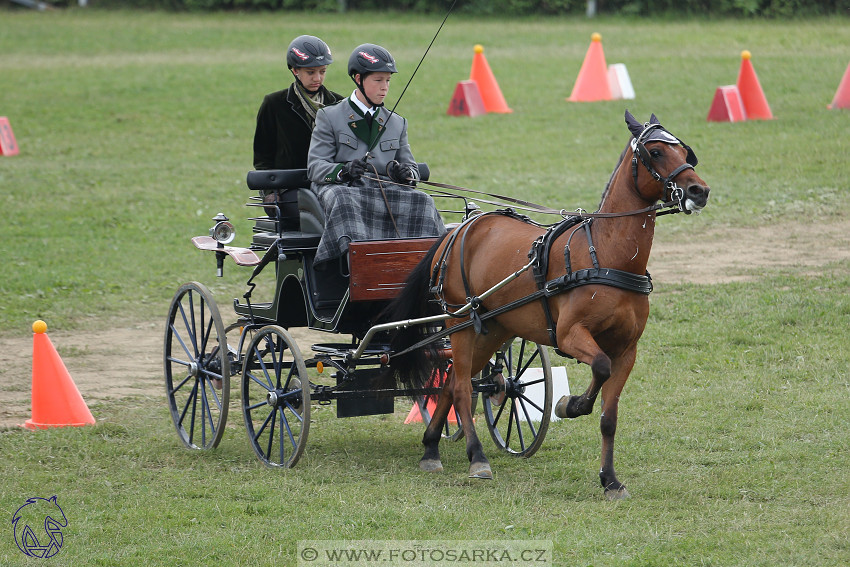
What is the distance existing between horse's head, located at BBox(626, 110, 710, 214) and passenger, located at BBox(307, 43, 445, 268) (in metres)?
1.58

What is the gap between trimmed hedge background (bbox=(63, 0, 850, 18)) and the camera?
25.9 meters

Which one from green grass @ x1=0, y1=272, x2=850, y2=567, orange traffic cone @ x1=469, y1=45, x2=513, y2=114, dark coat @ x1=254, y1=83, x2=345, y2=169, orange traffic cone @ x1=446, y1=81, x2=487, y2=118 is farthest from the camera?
orange traffic cone @ x1=469, y1=45, x2=513, y2=114

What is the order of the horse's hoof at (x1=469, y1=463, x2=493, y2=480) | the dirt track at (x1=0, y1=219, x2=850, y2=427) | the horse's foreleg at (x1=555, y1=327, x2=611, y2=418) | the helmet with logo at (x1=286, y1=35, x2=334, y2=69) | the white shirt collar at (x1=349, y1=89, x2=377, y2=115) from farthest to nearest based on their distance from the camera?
1. the dirt track at (x1=0, y1=219, x2=850, y2=427)
2. the helmet with logo at (x1=286, y1=35, x2=334, y2=69)
3. the white shirt collar at (x1=349, y1=89, x2=377, y2=115)
4. the horse's hoof at (x1=469, y1=463, x2=493, y2=480)
5. the horse's foreleg at (x1=555, y1=327, x2=611, y2=418)

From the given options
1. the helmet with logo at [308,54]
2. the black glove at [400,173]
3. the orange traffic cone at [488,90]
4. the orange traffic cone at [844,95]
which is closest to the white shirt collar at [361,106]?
the black glove at [400,173]

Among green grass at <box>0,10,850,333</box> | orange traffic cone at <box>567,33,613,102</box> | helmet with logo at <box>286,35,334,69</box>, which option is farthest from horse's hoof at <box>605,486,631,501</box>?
orange traffic cone at <box>567,33,613,102</box>

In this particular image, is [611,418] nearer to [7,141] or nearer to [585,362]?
[585,362]

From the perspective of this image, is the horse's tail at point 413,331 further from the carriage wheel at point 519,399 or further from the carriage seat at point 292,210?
the carriage seat at point 292,210

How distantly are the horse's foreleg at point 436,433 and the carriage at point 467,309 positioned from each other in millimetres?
11

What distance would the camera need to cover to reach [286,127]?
7820 mm

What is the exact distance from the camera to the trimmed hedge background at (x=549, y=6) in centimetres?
2589

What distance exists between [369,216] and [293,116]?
4.68 feet

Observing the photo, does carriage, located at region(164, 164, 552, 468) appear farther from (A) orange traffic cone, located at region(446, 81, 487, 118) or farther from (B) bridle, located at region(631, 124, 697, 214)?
(A) orange traffic cone, located at region(446, 81, 487, 118)

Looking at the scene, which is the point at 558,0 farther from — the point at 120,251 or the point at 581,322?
the point at 581,322

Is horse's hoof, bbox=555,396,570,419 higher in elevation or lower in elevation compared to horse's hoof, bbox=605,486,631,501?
higher
